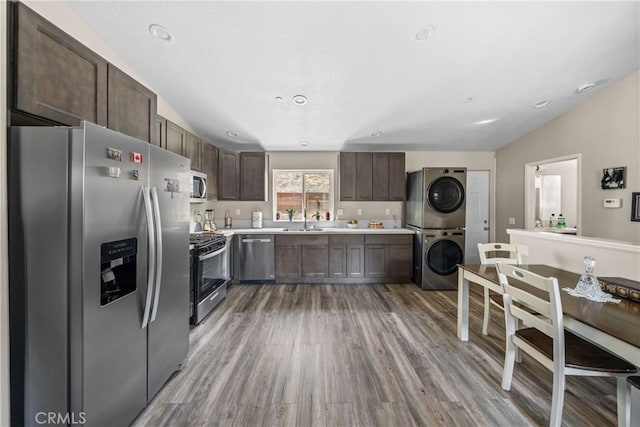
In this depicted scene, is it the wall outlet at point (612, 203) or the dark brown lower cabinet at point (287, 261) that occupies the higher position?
the wall outlet at point (612, 203)

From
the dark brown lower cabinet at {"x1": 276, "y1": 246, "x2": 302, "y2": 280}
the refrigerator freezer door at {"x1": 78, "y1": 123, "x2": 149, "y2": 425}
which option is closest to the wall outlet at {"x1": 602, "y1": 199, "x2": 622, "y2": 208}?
the dark brown lower cabinet at {"x1": 276, "y1": 246, "x2": 302, "y2": 280}

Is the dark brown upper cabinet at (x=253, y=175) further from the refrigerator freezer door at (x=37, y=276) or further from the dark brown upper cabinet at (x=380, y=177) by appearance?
the refrigerator freezer door at (x=37, y=276)

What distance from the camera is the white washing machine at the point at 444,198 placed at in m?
4.13

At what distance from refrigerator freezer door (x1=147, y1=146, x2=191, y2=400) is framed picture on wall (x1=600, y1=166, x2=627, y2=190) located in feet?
15.7

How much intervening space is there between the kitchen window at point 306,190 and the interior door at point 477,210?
278 centimetres

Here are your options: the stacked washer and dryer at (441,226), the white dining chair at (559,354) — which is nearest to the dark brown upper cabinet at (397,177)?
the stacked washer and dryer at (441,226)

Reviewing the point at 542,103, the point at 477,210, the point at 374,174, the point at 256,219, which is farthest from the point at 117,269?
the point at 477,210

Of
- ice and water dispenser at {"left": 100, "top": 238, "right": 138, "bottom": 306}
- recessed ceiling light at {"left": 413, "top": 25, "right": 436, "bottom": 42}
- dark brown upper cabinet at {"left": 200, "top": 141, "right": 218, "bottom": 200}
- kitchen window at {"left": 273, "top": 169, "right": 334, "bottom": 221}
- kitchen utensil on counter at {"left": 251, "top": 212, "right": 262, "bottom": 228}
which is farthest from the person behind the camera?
kitchen window at {"left": 273, "top": 169, "right": 334, "bottom": 221}

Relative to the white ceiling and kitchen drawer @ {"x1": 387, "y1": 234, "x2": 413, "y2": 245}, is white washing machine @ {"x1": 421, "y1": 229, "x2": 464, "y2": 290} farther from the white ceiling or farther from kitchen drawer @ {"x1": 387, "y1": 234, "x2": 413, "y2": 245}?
the white ceiling

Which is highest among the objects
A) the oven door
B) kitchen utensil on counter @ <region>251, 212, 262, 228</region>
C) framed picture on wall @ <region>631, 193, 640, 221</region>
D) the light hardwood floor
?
framed picture on wall @ <region>631, 193, 640, 221</region>

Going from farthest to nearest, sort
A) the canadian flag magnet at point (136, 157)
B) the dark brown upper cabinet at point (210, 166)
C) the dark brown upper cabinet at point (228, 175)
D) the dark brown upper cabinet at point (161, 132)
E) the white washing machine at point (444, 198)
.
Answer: the dark brown upper cabinet at point (228, 175) < the white washing machine at point (444, 198) < the dark brown upper cabinet at point (210, 166) < the dark brown upper cabinet at point (161, 132) < the canadian flag magnet at point (136, 157)

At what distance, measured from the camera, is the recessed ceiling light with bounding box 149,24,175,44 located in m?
2.12

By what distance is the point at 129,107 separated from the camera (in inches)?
76.9

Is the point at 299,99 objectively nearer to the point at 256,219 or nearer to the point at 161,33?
the point at 161,33
